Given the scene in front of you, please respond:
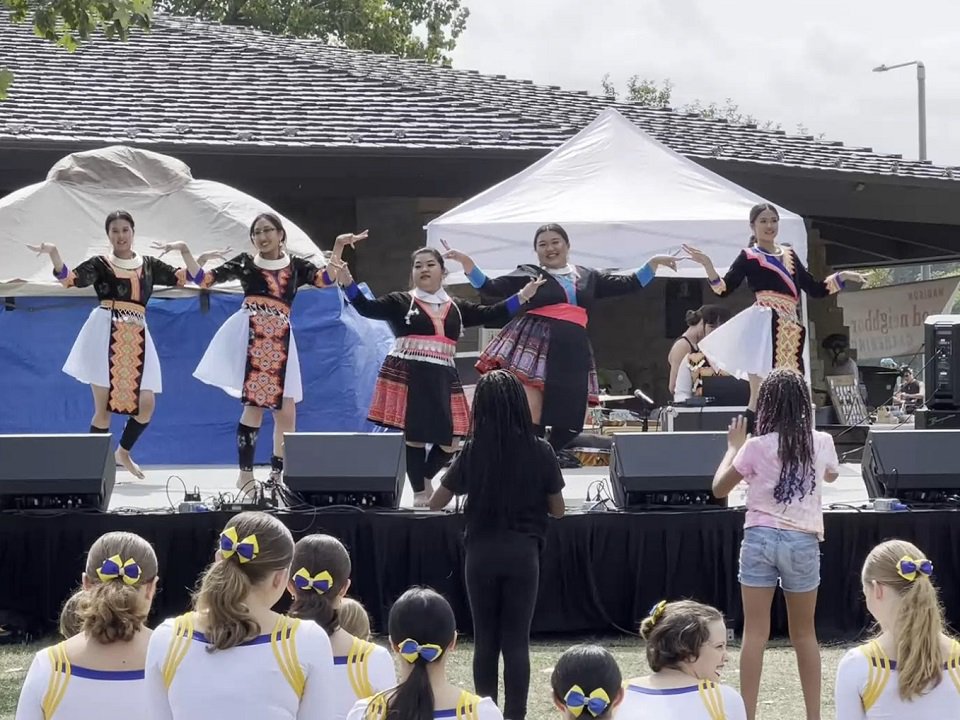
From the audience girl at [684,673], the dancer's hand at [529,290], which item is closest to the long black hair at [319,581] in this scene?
the audience girl at [684,673]

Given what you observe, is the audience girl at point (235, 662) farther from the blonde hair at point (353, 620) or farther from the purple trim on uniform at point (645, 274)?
the purple trim on uniform at point (645, 274)

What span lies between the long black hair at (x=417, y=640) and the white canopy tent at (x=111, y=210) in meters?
7.70

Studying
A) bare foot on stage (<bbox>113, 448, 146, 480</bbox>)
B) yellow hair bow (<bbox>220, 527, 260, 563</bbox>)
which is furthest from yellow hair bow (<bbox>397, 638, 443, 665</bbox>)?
bare foot on stage (<bbox>113, 448, 146, 480</bbox>)

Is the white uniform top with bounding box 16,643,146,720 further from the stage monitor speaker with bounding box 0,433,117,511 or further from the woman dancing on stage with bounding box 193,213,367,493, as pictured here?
the woman dancing on stage with bounding box 193,213,367,493

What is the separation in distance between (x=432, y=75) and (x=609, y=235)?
27.2 ft

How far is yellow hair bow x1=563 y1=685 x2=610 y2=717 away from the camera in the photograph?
2.97 meters

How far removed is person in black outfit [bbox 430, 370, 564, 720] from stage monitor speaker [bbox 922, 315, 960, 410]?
361cm

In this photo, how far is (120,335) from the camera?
27.5 feet

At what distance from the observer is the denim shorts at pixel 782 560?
199 inches

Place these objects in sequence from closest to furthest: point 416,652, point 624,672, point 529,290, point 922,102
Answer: point 416,652 < point 624,672 < point 529,290 < point 922,102

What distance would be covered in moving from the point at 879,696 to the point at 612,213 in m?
6.64

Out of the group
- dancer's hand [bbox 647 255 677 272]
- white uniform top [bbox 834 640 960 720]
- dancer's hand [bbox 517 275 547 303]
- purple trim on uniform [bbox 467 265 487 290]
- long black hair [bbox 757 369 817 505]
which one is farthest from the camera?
dancer's hand [bbox 647 255 677 272]

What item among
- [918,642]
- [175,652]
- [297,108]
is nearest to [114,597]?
[175,652]

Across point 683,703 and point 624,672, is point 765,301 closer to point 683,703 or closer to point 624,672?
point 624,672
